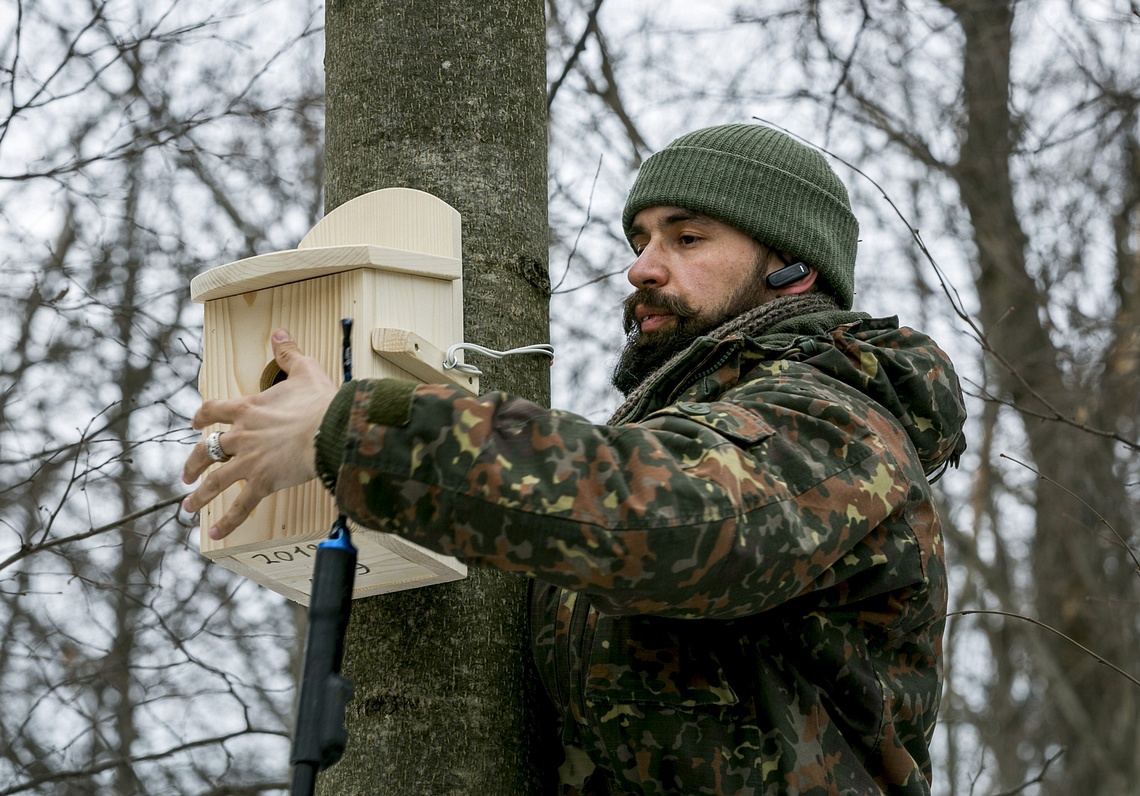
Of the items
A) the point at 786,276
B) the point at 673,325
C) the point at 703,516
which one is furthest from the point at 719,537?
the point at 786,276

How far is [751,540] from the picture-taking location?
1864mm

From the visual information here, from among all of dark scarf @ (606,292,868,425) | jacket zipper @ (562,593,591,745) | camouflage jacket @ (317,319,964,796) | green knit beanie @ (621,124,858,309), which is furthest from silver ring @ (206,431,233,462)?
green knit beanie @ (621,124,858,309)

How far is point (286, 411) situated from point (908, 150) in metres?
7.57

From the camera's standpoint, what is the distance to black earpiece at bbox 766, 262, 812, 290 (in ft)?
9.29

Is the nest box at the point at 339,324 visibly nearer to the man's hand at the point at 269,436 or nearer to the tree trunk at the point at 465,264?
the tree trunk at the point at 465,264

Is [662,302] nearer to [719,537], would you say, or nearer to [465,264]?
[465,264]

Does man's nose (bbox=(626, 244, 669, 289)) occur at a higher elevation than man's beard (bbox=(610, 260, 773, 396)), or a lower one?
higher

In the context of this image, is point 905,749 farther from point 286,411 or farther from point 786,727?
point 286,411

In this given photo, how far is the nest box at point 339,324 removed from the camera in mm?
2346

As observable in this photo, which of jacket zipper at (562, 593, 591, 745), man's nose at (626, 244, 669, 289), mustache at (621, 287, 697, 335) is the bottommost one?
jacket zipper at (562, 593, 591, 745)

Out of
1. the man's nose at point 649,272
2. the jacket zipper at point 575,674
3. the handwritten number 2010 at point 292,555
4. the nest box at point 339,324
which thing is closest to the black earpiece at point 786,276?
the man's nose at point 649,272

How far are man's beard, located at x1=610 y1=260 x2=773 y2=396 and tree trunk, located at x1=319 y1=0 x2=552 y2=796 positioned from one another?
182 millimetres

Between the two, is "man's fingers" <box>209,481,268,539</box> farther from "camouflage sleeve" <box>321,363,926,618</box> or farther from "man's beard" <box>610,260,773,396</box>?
"man's beard" <box>610,260,773,396</box>

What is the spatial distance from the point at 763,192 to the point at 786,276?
0.19m
